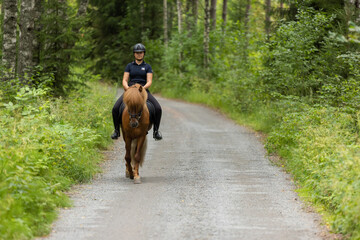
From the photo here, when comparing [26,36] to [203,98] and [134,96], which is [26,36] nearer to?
[134,96]

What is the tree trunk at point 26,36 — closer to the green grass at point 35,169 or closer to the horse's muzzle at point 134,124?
the green grass at point 35,169

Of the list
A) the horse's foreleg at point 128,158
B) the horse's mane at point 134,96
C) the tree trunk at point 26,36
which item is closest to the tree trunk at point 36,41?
the tree trunk at point 26,36

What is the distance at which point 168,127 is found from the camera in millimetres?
21312

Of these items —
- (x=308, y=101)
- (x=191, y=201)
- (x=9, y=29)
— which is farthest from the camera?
(x=308, y=101)

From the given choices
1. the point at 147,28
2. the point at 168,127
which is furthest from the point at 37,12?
the point at 147,28

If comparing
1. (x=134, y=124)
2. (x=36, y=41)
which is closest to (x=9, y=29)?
(x=36, y=41)

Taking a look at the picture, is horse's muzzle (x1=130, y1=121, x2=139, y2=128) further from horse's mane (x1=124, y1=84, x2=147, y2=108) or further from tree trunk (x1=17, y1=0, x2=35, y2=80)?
tree trunk (x1=17, y1=0, x2=35, y2=80)

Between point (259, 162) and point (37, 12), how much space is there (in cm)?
933

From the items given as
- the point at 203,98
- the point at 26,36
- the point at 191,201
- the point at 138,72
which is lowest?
the point at 203,98

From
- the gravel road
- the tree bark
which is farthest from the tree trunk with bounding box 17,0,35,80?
the gravel road

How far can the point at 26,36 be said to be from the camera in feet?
52.1

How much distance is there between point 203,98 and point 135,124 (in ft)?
67.6

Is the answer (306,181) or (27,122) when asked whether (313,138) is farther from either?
(27,122)

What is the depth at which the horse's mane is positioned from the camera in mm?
10953
